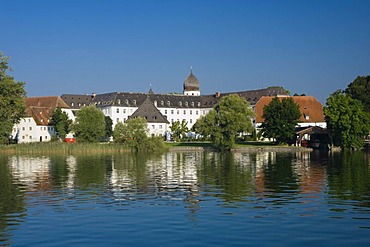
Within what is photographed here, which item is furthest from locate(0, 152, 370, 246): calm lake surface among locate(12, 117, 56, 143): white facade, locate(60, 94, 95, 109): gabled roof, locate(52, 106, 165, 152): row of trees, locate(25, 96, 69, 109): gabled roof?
locate(60, 94, 95, 109): gabled roof

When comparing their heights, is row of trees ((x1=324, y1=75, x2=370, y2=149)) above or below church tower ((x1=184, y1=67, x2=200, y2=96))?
below

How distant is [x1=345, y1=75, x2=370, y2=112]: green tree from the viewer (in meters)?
101

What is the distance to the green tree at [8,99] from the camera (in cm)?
8550

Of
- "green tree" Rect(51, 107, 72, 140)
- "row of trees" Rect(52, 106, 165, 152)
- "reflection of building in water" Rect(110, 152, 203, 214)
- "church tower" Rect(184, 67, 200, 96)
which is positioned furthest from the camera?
"church tower" Rect(184, 67, 200, 96)

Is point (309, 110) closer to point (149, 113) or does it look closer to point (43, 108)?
point (149, 113)

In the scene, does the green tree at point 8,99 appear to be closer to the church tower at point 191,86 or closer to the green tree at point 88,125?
the green tree at point 88,125

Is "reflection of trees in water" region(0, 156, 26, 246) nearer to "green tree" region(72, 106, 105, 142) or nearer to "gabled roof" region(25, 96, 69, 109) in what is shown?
"green tree" region(72, 106, 105, 142)

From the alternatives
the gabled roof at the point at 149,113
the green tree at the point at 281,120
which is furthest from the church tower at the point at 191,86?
the green tree at the point at 281,120

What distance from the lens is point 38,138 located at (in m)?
116

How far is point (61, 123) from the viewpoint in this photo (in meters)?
108

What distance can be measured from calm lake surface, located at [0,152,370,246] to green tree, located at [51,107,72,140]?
71.5 m

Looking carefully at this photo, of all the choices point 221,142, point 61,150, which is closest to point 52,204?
point 61,150

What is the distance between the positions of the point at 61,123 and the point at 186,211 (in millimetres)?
89344

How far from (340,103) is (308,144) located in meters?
11.7
